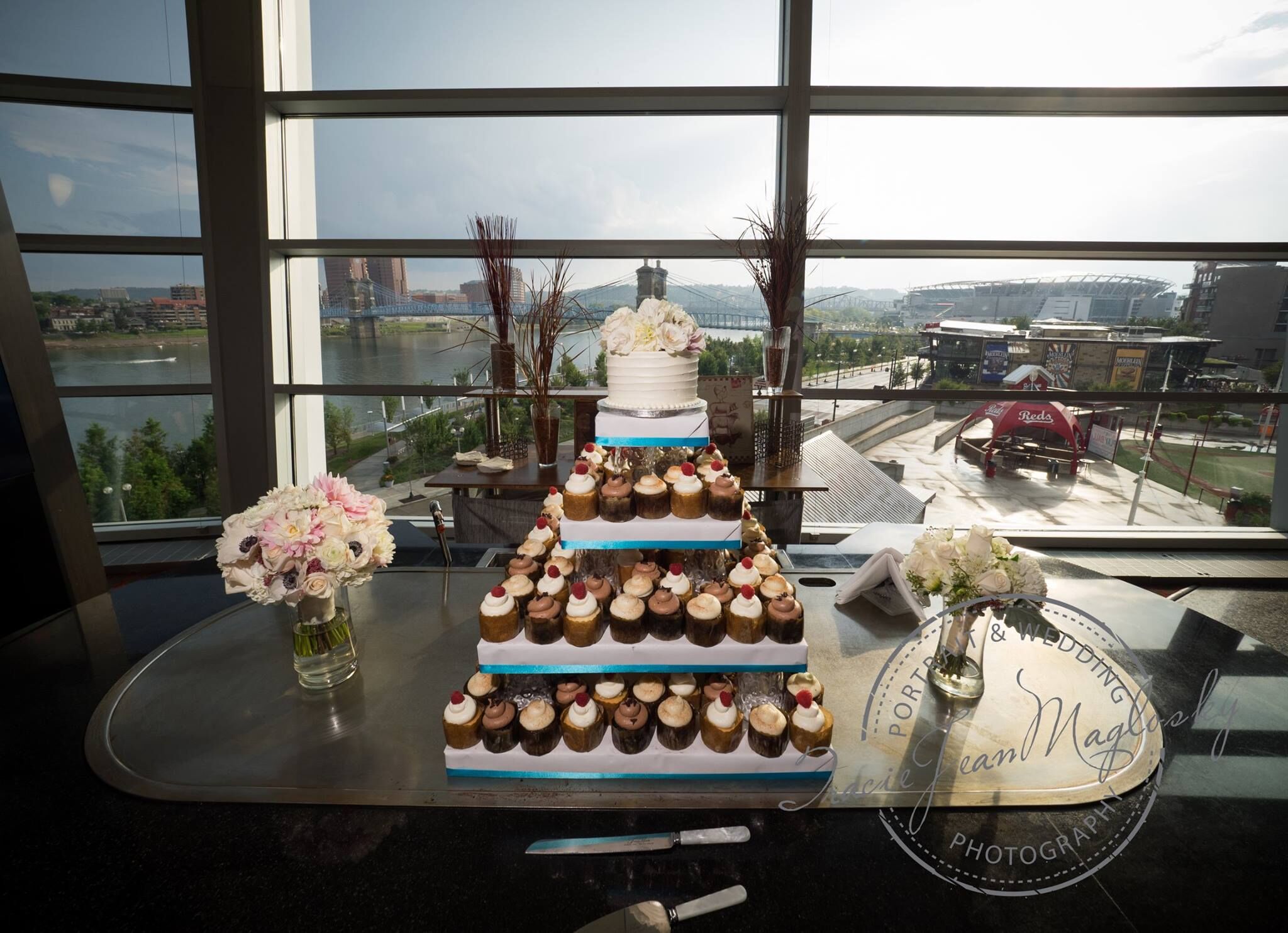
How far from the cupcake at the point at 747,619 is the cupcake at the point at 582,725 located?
295mm

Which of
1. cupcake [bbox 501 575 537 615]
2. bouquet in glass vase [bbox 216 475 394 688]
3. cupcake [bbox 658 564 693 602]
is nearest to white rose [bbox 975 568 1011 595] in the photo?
cupcake [bbox 658 564 693 602]

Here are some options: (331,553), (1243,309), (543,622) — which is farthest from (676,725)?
(1243,309)

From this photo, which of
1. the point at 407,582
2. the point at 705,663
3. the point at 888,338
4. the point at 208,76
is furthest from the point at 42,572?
the point at 888,338

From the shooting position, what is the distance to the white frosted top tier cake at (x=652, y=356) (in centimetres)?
132

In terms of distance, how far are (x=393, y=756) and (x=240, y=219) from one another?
3.43 meters

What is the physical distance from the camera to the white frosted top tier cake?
4.33 ft

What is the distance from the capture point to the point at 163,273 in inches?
A: 137

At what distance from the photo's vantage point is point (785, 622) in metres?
1.10

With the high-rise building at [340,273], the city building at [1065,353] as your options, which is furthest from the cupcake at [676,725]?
the high-rise building at [340,273]

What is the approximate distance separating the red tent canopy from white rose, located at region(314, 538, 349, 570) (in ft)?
11.7

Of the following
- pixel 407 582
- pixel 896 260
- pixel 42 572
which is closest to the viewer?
pixel 42 572

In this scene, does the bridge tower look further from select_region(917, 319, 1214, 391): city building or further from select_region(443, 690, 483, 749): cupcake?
select_region(443, 690, 483, 749): cupcake

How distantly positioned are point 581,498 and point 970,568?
32.3 inches

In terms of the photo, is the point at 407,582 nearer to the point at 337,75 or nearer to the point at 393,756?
the point at 393,756
